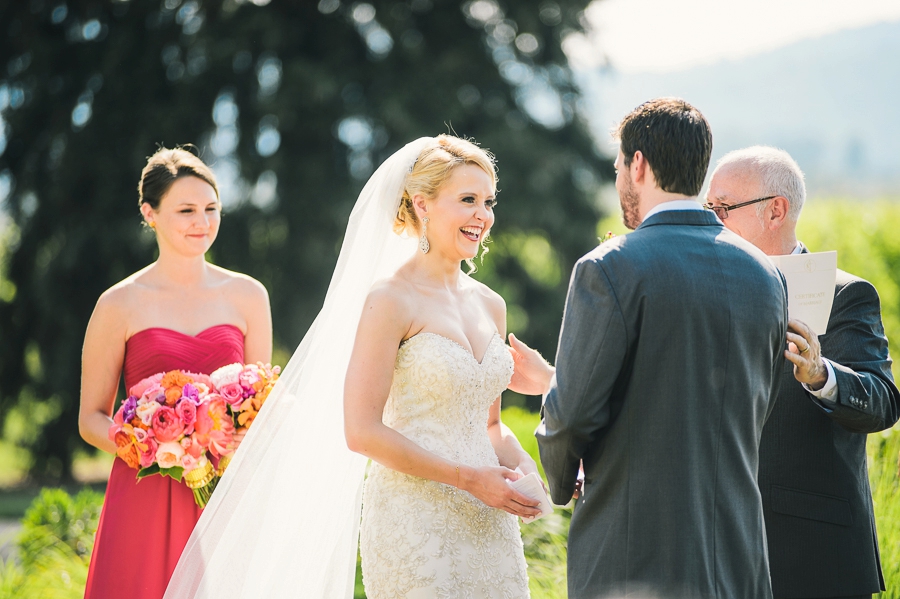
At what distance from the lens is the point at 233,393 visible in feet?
13.0

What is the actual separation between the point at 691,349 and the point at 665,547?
60 cm

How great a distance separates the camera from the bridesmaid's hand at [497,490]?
3.17m

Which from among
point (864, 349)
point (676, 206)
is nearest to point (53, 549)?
point (676, 206)

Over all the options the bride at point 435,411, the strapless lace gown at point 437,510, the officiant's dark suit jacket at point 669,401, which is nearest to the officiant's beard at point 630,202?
the officiant's dark suit jacket at point 669,401

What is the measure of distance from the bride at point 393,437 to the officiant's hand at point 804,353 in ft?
3.57

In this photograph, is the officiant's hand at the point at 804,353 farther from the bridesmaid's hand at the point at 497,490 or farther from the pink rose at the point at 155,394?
the pink rose at the point at 155,394

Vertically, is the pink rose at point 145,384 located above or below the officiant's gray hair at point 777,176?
below

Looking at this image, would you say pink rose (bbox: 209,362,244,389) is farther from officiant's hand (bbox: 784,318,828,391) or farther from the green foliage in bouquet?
the green foliage in bouquet

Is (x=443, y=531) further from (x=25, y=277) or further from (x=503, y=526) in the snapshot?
(x=25, y=277)

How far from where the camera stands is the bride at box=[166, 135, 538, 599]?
3.29m

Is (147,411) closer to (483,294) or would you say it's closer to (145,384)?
(145,384)

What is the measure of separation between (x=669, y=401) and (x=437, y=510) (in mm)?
1246

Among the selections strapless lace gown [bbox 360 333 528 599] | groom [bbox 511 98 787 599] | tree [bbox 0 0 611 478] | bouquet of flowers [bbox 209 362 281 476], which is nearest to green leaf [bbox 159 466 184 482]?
bouquet of flowers [bbox 209 362 281 476]

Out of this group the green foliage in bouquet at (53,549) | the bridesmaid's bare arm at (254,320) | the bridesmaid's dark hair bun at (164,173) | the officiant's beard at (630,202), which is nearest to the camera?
the officiant's beard at (630,202)
